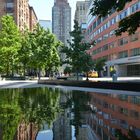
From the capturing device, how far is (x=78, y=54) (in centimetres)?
4341

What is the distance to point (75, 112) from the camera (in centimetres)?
1373

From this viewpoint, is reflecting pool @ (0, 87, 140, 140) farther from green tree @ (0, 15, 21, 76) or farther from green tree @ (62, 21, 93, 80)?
green tree @ (0, 15, 21, 76)

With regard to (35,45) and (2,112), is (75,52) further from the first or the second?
(2,112)

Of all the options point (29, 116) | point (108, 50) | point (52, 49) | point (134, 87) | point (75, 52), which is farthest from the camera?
point (108, 50)

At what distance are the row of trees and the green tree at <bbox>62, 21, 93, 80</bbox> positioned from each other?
19.1m

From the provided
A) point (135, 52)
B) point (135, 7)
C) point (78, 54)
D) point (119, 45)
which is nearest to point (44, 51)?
point (78, 54)

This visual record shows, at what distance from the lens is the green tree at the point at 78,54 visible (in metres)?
43.2

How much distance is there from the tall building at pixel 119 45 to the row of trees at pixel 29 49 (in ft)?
48.8

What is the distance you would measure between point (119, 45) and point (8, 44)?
109ft

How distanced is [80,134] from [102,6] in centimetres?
990

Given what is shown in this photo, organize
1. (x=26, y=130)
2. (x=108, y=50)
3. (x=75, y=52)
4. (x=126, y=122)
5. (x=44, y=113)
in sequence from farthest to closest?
1. (x=108, y=50)
2. (x=75, y=52)
3. (x=44, y=113)
4. (x=126, y=122)
5. (x=26, y=130)

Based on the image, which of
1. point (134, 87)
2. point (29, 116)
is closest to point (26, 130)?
point (29, 116)

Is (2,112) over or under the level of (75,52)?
under

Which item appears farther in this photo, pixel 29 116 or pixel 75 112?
pixel 75 112
